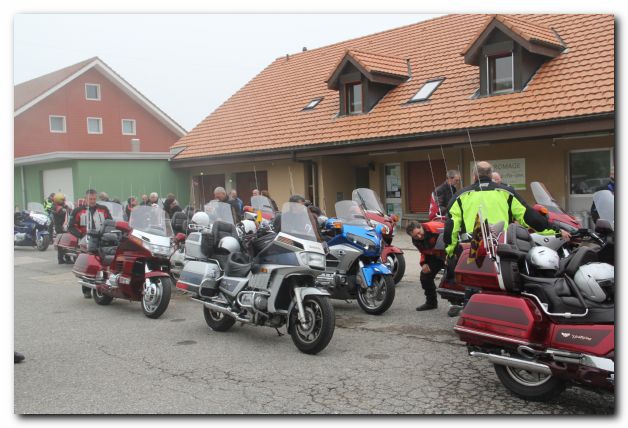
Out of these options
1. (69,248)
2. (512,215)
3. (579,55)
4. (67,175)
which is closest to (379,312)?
Result: (512,215)

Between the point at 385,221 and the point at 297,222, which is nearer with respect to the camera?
the point at 297,222

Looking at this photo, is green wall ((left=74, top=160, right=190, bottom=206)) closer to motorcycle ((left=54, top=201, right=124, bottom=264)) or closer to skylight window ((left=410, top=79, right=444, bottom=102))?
motorcycle ((left=54, top=201, right=124, bottom=264))

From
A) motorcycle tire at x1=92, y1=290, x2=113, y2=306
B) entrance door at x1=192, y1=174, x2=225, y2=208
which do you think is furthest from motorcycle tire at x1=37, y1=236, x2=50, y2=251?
motorcycle tire at x1=92, y1=290, x2=113, y2=306

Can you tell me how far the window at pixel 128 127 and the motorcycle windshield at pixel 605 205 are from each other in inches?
242

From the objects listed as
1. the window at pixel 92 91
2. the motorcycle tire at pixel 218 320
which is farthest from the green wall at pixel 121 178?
the motorcycle tire at pixel 218 320

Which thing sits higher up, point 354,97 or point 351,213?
point 354,97

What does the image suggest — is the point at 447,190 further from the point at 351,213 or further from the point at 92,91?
the point at 92,91

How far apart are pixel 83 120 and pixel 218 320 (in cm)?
318

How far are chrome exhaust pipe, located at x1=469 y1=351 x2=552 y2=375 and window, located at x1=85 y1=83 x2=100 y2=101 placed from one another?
515cm

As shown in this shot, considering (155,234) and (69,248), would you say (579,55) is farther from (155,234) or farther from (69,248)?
(69,248)

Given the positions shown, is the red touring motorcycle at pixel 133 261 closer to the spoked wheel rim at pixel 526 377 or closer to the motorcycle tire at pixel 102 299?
the motorcycle tire at pixel 102 299

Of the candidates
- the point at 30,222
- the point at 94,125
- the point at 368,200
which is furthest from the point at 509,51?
the point at 30,222

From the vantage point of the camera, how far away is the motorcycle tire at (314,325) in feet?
18.9

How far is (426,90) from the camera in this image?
1502cm
